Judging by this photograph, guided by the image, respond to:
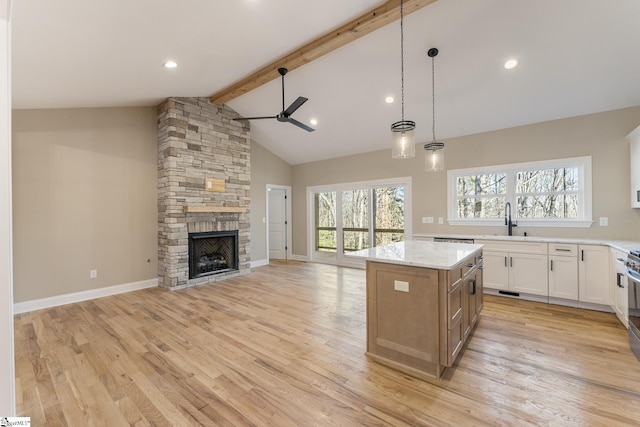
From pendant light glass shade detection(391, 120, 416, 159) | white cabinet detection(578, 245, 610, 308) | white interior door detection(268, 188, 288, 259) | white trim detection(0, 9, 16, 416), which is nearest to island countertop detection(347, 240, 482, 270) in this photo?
pendant light glass shade detection(391, 120, 416, 159)

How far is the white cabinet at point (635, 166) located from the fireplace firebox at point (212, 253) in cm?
617

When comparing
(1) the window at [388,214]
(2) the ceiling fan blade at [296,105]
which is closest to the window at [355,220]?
(1) the window at [388,214]

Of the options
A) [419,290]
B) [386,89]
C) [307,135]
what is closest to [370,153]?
[307,135]

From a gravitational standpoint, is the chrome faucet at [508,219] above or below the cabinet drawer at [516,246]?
above

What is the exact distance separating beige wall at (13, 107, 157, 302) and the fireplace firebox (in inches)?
27.0

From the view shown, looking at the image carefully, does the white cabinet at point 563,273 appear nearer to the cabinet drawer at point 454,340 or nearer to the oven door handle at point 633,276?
the oven door handle at point 633,276

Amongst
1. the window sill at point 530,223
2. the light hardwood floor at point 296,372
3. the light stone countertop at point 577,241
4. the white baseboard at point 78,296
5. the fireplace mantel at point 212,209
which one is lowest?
the light hardwood floor at point 296,372

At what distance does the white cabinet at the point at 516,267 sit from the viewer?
387cm

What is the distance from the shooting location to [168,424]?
175cm

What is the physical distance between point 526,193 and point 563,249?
1175 millimetres

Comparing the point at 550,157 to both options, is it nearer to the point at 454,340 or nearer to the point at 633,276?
the point at 633,276

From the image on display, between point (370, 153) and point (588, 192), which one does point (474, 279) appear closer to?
point (588, 192)

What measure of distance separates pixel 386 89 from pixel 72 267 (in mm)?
5424

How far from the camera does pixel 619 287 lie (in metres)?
3.12
